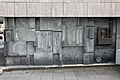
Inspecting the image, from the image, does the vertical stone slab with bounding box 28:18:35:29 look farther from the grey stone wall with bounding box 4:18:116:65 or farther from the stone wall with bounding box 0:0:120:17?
the stone wall with bounding box 0:0:120:17

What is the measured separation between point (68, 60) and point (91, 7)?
→ 303 cm

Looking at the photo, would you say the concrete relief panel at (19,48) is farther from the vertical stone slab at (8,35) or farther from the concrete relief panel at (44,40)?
the concrete relief panel at (44,40)

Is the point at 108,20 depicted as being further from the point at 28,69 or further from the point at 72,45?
the point at 28,69

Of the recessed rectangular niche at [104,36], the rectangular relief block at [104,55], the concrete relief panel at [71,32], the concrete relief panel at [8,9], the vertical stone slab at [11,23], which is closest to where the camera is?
the concrete relief panel at [8,9]

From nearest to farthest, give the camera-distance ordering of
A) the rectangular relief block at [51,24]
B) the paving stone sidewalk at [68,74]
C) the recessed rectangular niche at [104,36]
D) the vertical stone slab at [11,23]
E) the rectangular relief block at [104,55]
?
1. the paving stone sidewalk at [68,74]
2. the vertical stone slab at [11,23]
3. the rectangular relief block at [51,24]
4. the recessed rectangular niche at [104,36]
5. the rectangular relief block at [104,55]

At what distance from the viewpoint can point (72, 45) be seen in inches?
424

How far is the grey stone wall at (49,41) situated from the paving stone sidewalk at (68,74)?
0.69 m

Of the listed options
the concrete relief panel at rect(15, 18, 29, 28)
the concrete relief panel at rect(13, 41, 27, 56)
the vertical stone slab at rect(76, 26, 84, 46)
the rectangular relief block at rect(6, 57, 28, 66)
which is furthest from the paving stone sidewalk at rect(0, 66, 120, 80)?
the concrete relief panel at rect(15, 18, 29, 28)

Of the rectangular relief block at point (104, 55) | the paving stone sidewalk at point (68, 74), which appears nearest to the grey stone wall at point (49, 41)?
the rectangular relief block at point (104, 55)

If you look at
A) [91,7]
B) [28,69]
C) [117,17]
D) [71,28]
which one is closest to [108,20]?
[117,17]

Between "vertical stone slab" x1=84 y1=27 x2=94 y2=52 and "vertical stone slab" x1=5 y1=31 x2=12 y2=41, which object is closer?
"vertical stone slab" x1=5 y1=31 x2=12 y2=41

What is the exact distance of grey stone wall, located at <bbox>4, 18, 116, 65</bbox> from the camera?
1055cm

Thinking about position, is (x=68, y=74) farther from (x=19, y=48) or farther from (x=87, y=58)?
(x=19, y=48)

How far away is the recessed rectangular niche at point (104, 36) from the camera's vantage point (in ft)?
35.5
